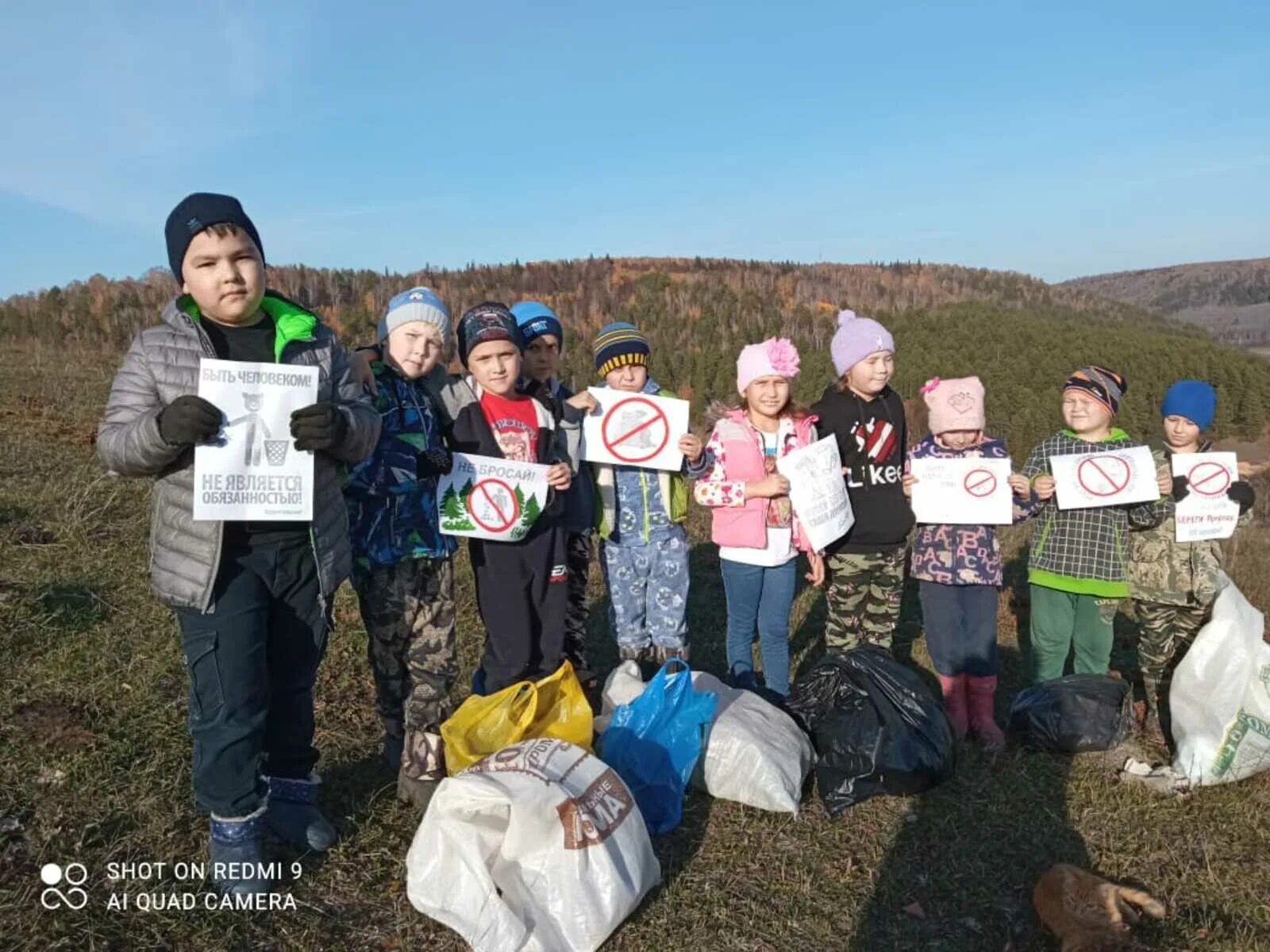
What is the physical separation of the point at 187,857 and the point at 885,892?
2.56m

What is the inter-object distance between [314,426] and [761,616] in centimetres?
264

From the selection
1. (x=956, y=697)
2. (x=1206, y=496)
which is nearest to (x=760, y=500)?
(x=956, y=697)

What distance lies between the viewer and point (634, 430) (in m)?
4.04

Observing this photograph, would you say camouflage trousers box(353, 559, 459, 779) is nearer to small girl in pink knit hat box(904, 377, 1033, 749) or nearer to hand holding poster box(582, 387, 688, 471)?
hand holding poster box(582, 387, 688, 471)

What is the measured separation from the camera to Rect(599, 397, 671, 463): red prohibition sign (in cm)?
401

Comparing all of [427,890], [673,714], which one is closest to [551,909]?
[427,890]

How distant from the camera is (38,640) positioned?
4156mm

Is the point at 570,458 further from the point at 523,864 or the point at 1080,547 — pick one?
the point at 1080,547

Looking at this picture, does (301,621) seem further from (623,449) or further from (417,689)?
(623,449)

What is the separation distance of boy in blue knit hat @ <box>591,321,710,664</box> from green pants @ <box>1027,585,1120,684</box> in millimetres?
1978

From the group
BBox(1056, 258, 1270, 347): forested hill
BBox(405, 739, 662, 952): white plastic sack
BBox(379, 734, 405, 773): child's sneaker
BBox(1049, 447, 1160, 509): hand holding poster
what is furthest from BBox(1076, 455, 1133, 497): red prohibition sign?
BBox(1056, 258, 1270, 347): forested hill

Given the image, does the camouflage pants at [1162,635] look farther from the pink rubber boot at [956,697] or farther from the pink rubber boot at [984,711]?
the pink rubber boot at [956,697]

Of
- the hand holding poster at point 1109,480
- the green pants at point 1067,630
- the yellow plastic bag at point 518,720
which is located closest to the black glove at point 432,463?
the yellow plastic bag at point 518,720

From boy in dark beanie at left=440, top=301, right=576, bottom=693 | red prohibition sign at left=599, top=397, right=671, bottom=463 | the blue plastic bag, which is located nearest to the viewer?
the blue plastic bag
